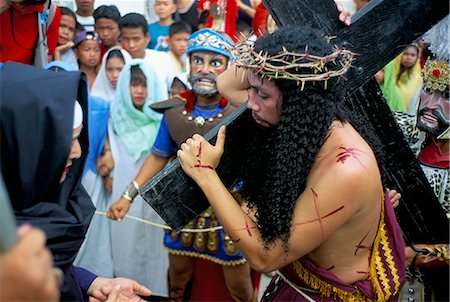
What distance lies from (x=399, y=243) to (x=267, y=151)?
2.46 ft

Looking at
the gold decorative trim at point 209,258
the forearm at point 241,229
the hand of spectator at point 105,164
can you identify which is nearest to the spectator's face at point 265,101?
the forearm at point 241,229

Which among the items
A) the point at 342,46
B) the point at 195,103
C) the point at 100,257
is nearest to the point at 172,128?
the point at 195,103

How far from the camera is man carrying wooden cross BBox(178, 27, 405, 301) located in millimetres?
2514

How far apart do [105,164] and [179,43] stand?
1.86 m

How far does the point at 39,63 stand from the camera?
13.8 ft

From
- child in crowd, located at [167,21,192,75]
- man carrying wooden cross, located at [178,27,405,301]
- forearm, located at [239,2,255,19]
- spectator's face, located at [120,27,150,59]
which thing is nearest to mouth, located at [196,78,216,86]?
man carrying wooden cross, located at [178,27,405,301]

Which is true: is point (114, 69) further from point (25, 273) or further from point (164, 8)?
point (25, 273)

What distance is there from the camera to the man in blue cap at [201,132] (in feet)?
14.6

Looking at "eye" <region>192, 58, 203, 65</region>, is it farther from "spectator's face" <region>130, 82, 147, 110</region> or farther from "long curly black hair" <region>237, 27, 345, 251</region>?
"long curly black hair" <region>237, 27, 345, 251</region>

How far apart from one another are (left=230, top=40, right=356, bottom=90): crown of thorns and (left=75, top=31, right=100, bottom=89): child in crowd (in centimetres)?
358

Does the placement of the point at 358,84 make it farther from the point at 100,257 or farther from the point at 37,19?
the point at 100,257

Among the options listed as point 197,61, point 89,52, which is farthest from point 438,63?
point 89,52

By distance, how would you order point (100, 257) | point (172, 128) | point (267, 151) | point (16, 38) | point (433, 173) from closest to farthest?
1. point (267, 151)
2. point (433, 173)
3. point (16, 38)
4. point (172, 128)
5. point (100, 257)

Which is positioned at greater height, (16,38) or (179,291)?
(16,38)
